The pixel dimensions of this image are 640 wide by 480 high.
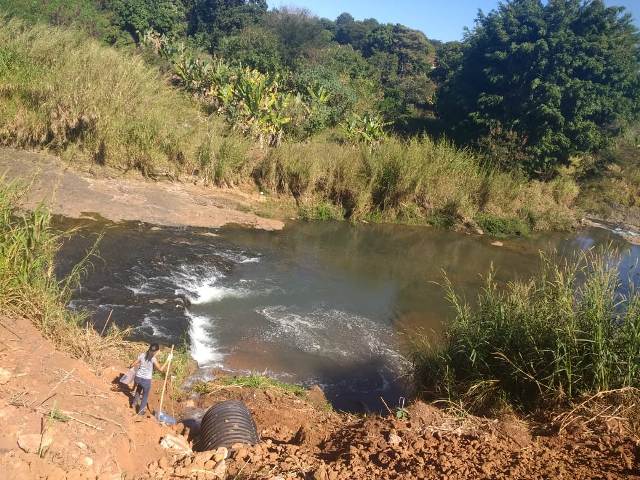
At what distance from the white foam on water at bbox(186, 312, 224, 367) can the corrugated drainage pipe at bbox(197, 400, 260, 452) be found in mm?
2165

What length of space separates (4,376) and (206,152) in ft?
38.8

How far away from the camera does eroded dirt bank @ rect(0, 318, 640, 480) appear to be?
380 cm

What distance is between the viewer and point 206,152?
611 inches

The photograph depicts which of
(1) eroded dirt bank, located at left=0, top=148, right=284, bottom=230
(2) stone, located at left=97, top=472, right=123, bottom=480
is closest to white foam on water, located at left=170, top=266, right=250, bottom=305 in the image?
(1) eroded dirt bank, located at left=0, top=148, right=284, bottom=230

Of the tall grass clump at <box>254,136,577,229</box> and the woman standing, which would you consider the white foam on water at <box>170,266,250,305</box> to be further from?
the tall grass clump at <box>254,136,577,229</box>

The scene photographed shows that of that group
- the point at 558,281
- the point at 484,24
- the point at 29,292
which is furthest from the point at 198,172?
the point at 484,24

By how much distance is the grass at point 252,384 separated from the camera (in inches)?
254

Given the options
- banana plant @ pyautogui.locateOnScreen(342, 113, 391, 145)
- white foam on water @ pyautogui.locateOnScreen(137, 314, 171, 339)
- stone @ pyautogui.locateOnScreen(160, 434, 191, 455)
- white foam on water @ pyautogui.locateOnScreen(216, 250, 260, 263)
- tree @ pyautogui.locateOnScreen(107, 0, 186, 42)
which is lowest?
white foam on water @ pyautogui.locateOnScreen(137, 314, 171, 339)

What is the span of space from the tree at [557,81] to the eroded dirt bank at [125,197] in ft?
37.6

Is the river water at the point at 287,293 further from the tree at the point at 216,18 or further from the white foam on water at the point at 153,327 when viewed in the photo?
the tree at the point at 216,18

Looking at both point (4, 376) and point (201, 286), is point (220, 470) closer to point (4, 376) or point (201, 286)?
point (4, 376)

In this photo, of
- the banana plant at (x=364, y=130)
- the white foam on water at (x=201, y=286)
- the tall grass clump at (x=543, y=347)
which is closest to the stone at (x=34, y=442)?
the tall grass clump at (x=543, y=347)

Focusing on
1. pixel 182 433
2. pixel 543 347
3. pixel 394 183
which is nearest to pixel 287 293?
pixel 182 433

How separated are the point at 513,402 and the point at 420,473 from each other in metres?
2.00
